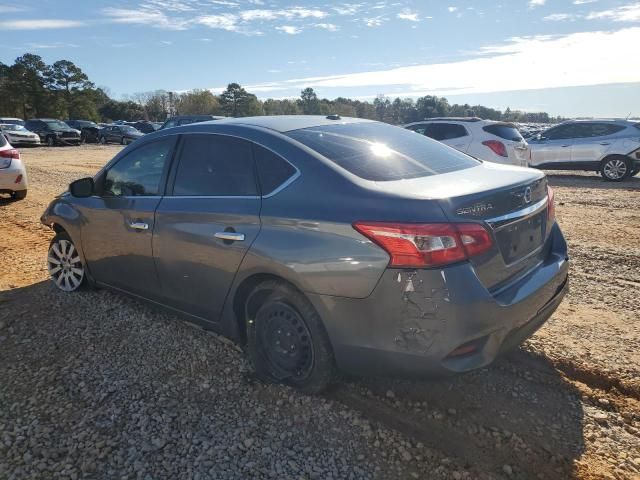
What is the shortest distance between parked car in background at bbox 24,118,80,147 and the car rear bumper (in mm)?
33384

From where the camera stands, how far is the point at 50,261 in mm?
4816

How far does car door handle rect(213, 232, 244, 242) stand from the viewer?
2.99m

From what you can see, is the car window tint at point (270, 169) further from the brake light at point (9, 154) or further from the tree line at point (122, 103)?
the tree line at point (122, 103)

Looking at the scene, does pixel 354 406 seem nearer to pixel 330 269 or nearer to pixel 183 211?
pixel 330 269

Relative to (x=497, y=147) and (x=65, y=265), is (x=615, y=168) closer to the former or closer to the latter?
(x=497, y=147)

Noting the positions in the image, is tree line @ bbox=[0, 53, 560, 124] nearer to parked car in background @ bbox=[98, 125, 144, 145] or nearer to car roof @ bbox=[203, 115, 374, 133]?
parked car in background @ bbox=[98, 125, 144, 145]

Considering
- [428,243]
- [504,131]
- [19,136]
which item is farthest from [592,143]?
[19,136]

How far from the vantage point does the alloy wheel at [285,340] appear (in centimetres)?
289

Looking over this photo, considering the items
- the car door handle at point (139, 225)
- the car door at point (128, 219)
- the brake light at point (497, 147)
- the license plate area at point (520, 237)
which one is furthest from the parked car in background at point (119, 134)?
the license plate area at point (520, 237)

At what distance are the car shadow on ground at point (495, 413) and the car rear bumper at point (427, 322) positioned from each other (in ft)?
0.83

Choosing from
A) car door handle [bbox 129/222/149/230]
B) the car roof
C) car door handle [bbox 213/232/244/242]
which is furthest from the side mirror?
car door handle [bbox 213/232/244/242]

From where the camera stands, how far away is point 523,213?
2.77 m

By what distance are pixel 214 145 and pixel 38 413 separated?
200cm

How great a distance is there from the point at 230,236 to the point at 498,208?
1.60 m
